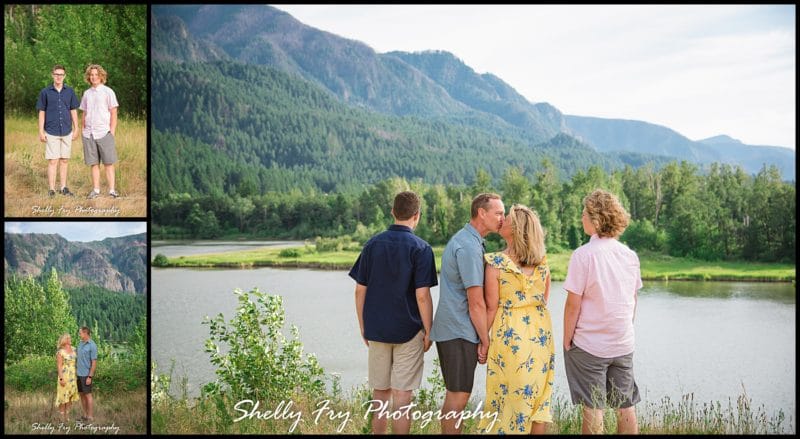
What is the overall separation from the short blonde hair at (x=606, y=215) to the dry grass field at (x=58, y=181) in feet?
7.81

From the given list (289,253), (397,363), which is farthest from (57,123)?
(289,253)

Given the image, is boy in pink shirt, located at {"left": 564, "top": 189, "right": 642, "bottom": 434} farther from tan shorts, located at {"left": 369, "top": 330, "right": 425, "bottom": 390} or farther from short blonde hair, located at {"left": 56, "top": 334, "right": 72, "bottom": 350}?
short blonde hair, located at {"left": 56, "top": 334, "right": 72, "bottom": 350}

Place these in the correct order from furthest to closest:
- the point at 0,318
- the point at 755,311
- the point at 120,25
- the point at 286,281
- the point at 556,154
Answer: the point at 556,154, the point at 286,281, the point at 755,311, the point at 120,25, the point at 0,318

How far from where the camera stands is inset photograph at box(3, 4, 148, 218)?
154 inches

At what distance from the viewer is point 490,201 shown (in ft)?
10.5

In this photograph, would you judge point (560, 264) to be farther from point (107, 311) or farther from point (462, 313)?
point (462, 313)

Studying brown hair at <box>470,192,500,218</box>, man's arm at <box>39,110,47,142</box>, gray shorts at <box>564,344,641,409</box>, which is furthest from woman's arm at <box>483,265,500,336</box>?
man's arm at <box>39,110,47,142</box>

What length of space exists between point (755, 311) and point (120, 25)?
70.0ft

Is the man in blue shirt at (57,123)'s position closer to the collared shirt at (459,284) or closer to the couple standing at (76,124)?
the couple standing at (76,124)

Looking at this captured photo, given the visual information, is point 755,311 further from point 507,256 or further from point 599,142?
point 599,142

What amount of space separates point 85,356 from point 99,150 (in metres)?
1.15

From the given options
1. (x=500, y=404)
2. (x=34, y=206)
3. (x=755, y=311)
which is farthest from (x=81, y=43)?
(x=755, y=311)

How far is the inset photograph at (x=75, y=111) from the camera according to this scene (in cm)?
392

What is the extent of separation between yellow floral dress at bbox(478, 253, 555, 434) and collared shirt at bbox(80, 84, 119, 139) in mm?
2317
